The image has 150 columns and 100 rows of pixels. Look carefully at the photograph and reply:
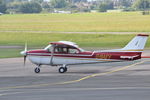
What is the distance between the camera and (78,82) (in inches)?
957

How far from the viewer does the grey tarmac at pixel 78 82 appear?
1984 centimetres

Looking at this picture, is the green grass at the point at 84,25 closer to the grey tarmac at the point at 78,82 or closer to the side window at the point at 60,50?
the grey tarmac at the point at 78,82

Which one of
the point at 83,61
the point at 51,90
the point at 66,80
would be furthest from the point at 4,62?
the point at 51,90

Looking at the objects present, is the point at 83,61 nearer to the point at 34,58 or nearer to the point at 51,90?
the point at 34,58

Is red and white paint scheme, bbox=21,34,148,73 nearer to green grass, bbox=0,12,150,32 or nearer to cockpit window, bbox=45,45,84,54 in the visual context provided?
cockpit window, bbox=45,45,84,54

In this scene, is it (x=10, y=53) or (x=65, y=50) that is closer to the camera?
(x=65, y=50)

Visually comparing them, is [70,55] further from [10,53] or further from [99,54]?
[10,53]

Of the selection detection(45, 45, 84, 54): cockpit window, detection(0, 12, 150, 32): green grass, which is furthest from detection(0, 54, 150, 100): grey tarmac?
detection(0, 12, 150, 32): green grass

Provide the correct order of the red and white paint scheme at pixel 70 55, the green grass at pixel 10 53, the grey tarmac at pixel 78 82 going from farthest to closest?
the green grass at pixel 10 53
the red and white paint scheme at pixel 70 55
the grey tarmac at pixel 78 82

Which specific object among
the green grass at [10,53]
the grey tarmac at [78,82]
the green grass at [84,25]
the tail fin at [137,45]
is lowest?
the green grass at [84,25]

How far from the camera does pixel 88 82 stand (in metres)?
24.2

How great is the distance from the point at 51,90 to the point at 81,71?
26.5 feet

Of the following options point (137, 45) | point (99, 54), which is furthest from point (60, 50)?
point (137, 45)

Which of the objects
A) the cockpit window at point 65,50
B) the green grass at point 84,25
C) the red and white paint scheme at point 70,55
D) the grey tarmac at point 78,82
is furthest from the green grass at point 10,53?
the green grass at point 84,25
